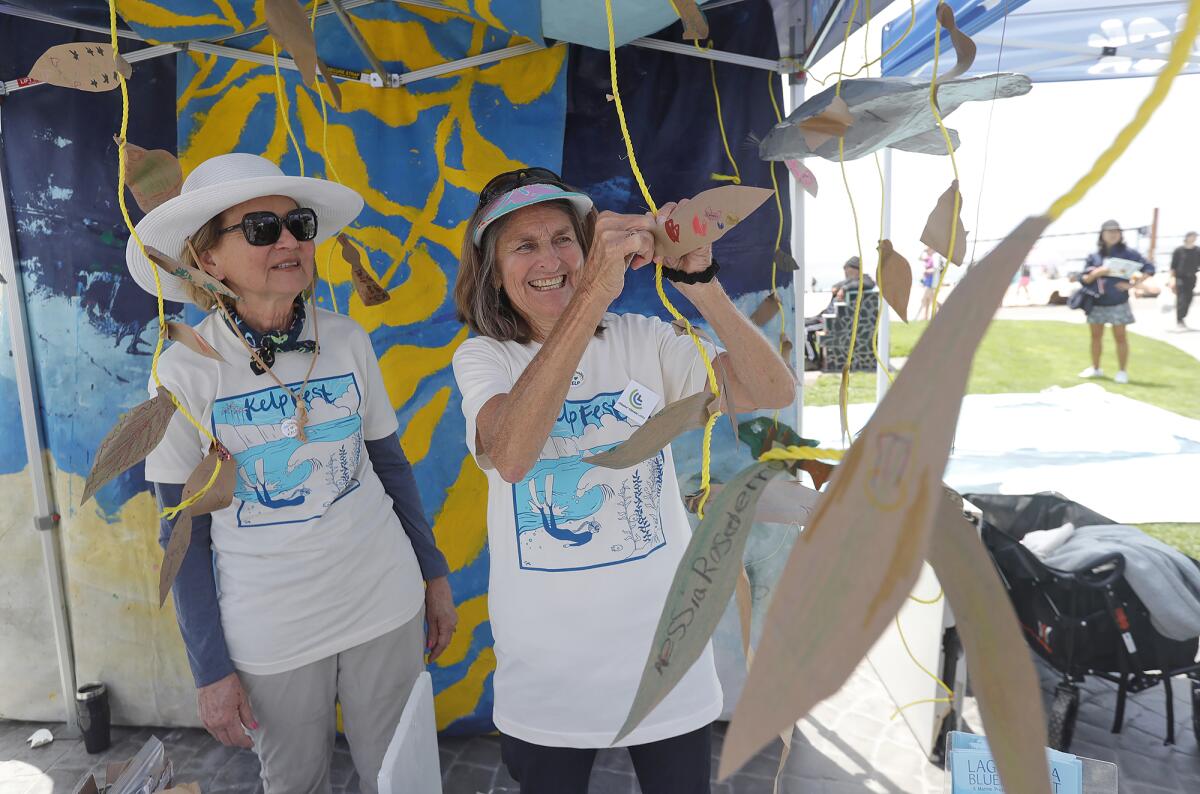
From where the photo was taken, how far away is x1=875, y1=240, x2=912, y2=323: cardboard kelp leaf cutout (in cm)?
56

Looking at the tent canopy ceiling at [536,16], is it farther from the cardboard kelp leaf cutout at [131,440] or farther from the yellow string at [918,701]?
the yellow string at [918,701]

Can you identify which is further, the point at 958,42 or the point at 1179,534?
the point at 1179,534

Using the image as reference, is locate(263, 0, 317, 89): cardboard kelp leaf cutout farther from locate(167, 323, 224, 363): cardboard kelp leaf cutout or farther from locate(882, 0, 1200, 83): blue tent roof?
locate(882, 0, 1200, 83): blue tent roof

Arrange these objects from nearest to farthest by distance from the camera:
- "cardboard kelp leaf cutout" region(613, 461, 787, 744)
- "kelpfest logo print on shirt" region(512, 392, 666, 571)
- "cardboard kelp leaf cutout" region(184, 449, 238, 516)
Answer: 1. "cardboard kelp leaf cutout" region(613, 461, 787, 744)
2. "cardboard kelp leaf cutout" region(184, 449, 238, 516)
3. "kelpfest logo print on shirt" region(512, 392, 666, 571)

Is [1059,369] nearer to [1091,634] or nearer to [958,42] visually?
[1091,634]

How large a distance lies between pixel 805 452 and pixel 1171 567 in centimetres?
256

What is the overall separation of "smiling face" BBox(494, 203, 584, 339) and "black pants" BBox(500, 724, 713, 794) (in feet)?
2.17

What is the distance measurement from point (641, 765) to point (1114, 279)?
7.31 m

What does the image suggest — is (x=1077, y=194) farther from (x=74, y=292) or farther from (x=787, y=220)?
(x=74, y=292)

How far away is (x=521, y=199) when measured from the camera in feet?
3.57

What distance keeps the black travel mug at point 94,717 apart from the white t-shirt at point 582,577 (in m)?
1.96

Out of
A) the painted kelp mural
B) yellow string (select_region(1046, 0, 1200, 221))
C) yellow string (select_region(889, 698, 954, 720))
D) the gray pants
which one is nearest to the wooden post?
yellow string (select_region(889, 698, 954, 720))

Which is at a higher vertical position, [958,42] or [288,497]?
[958,42]

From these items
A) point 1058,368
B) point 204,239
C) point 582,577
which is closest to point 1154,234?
point 1058,368
